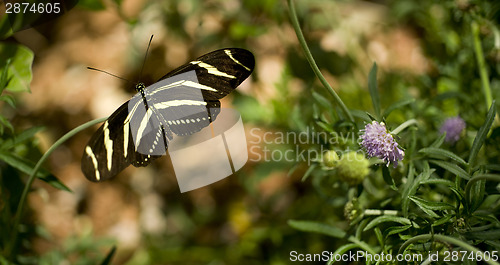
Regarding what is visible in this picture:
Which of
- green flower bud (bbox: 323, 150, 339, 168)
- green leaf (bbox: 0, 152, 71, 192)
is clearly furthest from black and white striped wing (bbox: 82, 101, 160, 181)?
green flower bud (bbox: 323, 150, 339, 168)

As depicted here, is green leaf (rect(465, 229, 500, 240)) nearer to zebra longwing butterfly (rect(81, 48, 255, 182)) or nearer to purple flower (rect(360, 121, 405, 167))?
purple flower (rect(360, 121, 405, 167))

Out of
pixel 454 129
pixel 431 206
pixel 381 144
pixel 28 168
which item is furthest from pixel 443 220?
pixel 28 168

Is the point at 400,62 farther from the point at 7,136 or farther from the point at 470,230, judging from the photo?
the point at 7,136

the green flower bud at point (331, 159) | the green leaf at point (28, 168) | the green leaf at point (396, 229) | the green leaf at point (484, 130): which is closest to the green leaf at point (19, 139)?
the green leaf at point (28, 168)

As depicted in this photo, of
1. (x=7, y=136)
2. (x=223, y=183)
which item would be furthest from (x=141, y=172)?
(x=7, y=136)

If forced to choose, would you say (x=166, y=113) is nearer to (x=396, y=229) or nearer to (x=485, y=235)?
(x=396, y=229)
